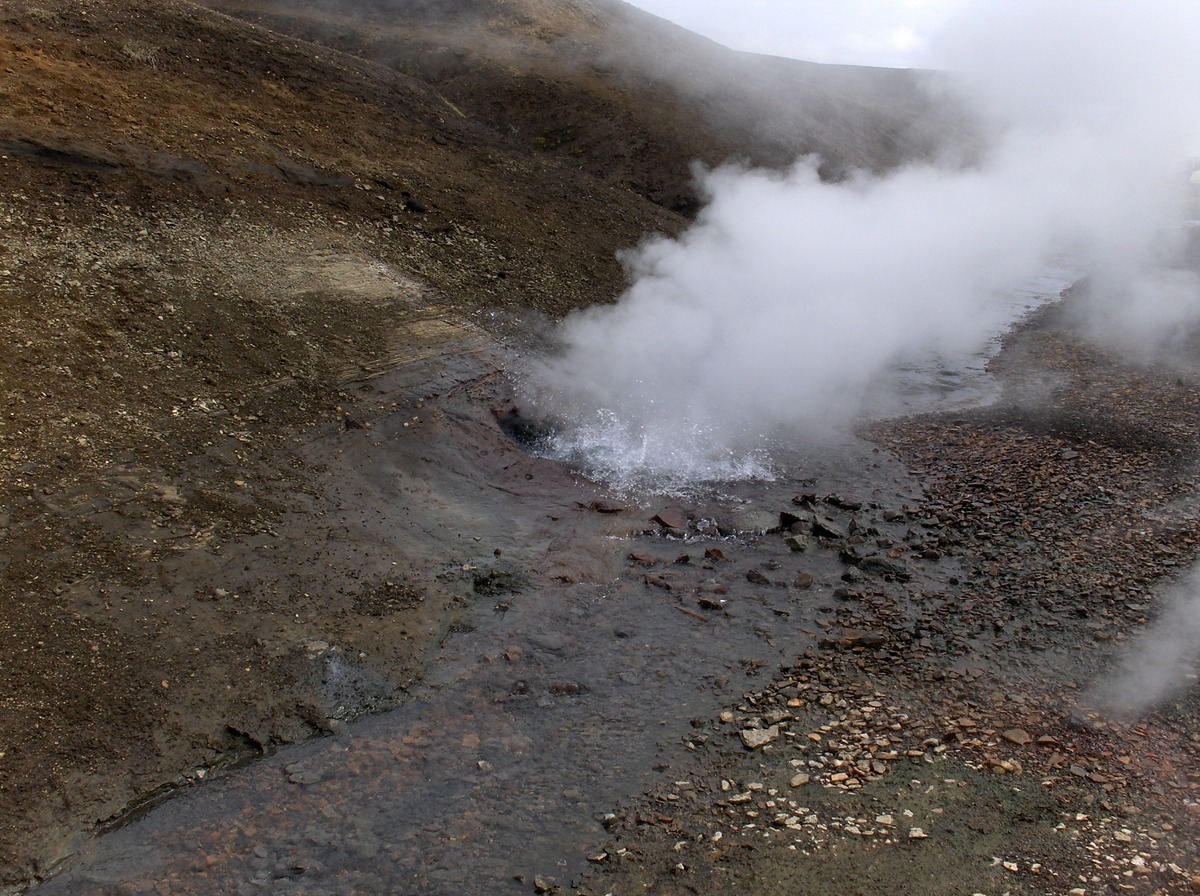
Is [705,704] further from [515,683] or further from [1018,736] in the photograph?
[1018,736]

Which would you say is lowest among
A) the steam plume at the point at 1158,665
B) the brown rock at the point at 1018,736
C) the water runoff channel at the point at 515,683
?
the water runoff channel at the point at 515,683

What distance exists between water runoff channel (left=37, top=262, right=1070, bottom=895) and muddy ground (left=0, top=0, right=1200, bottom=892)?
0.17 feet

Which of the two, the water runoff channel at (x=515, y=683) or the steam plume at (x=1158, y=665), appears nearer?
the water runoff channel at (x=515, y=683)

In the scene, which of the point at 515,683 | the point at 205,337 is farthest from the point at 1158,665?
the point at 205,337

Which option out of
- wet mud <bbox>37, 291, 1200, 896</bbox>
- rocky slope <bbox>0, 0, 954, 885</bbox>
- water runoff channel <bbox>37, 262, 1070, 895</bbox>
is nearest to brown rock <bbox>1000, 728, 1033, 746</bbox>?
wet mud <bbox>37, 291, 1200, 896</bbox>

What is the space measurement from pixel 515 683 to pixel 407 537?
5.52 ft

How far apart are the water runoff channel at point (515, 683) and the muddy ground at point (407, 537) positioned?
52 mm

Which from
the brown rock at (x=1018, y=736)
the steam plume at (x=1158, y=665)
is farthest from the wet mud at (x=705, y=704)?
the steam plume at (x=1158, y=665)

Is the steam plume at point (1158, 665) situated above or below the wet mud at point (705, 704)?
above

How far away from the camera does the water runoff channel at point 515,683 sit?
4047mm

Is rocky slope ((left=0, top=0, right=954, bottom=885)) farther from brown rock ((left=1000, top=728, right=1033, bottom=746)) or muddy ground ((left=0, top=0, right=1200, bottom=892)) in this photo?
brown rock ((left=1000, top=728, right=1033, bottom=746))

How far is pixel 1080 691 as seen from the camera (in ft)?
16.1

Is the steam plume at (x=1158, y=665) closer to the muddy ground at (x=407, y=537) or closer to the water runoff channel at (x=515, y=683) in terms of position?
the muddy ground at (x=407, y=537)

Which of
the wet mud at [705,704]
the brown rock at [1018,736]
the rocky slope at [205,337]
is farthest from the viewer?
the rocky slope at [205,337]
